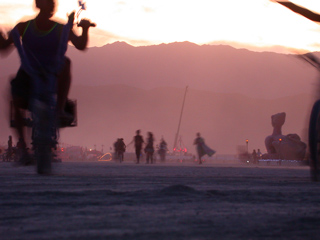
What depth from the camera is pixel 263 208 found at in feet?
16.1

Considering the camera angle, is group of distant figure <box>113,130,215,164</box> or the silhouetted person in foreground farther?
group of distant figure <box>113,130,215,164</box>

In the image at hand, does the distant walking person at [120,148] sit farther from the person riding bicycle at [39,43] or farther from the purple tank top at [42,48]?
the purple tank top at [42,48]

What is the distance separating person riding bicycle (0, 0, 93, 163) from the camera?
32.2ft

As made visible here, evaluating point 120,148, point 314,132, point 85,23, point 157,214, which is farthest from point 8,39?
point 120,148

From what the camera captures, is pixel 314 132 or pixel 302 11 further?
pixel 314 132

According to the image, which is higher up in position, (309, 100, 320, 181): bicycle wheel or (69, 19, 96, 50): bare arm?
(69, 19, 96, 50): bare arm

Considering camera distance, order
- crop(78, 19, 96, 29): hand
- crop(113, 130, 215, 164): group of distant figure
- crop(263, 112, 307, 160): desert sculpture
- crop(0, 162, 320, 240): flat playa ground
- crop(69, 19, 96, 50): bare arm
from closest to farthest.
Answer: crop(0, 162, 320, 240): flat playa ground < crop(69, 19, 96, 50): bare arm < crop(78, 19, 96, 29): hand < crop(113, 130, 215, 164): group of distant figure < crop(263, 112, 307, 160): desert sculpture

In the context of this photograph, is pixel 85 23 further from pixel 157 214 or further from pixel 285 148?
pixel 285 148

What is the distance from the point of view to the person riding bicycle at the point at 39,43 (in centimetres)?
980

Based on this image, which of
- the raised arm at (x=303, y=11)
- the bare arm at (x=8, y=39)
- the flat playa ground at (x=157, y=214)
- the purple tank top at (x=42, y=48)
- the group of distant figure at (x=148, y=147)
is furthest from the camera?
the group of distant figure at (x=148, y=147)

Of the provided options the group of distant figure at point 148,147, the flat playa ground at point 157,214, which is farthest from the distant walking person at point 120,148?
the flat playa ground at point 157,214

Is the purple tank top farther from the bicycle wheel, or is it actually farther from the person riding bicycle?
the bicycle wheel

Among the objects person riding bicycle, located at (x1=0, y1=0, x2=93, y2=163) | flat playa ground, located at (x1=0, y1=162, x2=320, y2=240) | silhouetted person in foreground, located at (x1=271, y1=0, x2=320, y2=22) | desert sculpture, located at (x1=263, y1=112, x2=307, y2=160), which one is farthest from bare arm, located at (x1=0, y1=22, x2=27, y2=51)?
desert sculpture, located at (x1=263, y1=112, x2=307, y2=160)

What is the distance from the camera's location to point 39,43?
9797mm
